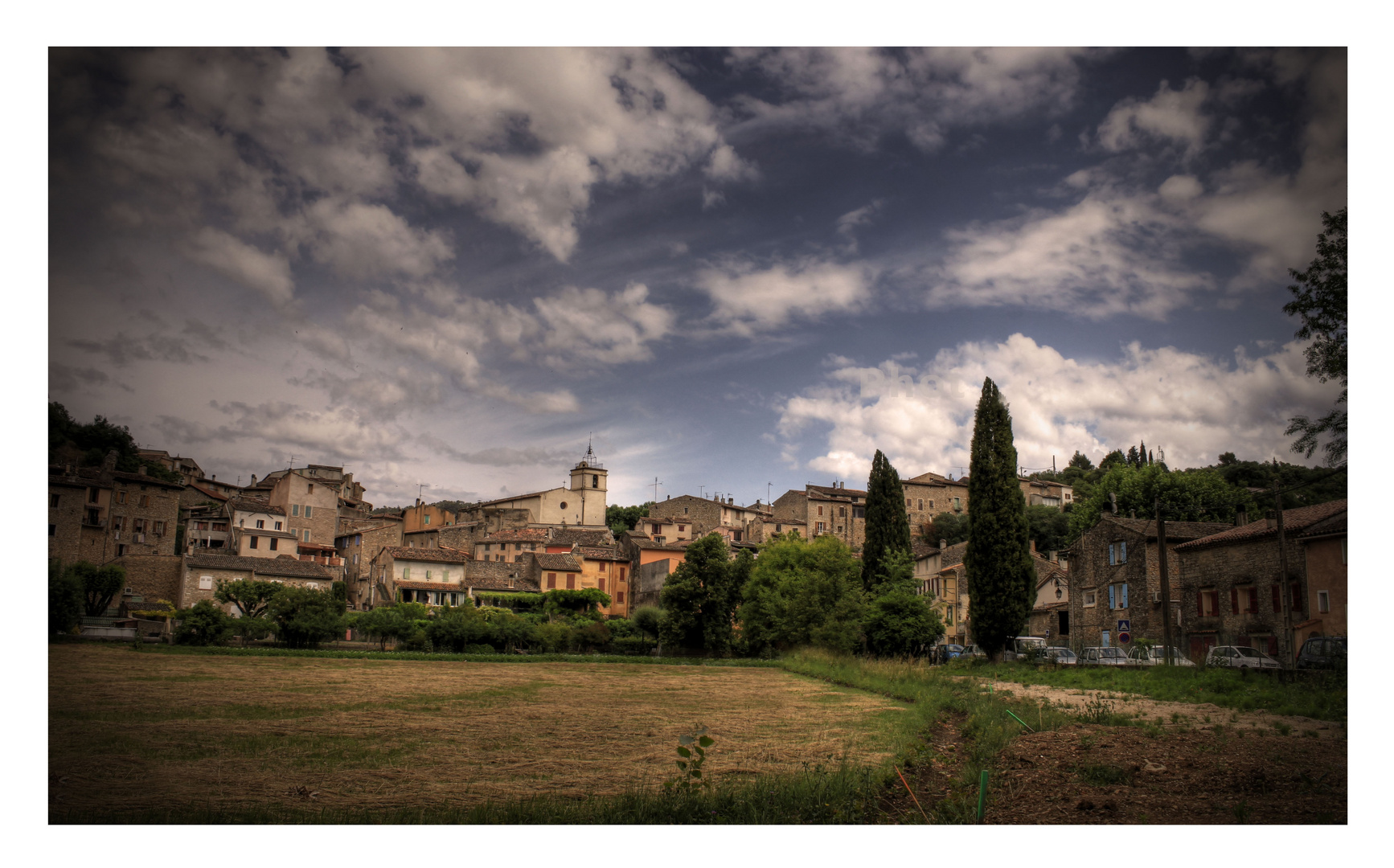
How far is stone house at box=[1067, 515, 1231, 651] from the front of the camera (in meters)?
30.3

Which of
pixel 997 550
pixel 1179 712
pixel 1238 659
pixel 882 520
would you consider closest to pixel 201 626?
pixel 882 520

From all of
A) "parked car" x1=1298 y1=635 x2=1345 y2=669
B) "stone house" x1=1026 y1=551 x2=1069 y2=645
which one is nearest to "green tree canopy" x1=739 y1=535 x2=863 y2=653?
"stone house" x1=1026 y1=551 x2=1069 y2=645

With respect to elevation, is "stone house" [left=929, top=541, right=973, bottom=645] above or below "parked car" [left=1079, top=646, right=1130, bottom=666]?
below

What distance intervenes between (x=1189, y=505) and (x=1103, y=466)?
Answer: 5534 cm

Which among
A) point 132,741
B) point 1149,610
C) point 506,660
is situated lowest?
point 506,660

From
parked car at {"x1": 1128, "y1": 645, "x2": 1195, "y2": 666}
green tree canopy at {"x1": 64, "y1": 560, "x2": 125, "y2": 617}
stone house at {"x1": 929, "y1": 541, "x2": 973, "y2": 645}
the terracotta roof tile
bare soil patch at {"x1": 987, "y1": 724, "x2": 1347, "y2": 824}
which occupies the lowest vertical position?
stone house at {"x1": 929, "y1": 541, "x2": 973, "y2": 645}

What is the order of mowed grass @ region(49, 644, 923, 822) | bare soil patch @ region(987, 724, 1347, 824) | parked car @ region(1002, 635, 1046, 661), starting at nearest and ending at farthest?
bare soil patch @ region(987, 724, 1347, 824), mowed grass @ region(49, 644, 923, 822), parked car @ region(1002, 635, 1046, 661)

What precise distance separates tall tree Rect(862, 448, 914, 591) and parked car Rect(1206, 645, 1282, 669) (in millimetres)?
13884

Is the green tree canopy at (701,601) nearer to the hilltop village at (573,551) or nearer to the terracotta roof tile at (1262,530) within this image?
the hilltop village at (573,551)

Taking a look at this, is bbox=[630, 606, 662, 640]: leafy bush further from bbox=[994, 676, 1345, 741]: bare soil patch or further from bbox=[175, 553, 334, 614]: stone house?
bbox=[994, 676, 1345, 741]: bare soil patch

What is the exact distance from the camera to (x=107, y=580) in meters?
28.6

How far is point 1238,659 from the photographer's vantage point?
781 inches

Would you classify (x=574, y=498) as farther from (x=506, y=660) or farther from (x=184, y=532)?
(x=506, y=660)

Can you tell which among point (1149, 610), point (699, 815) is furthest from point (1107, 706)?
point (1149, 610)
